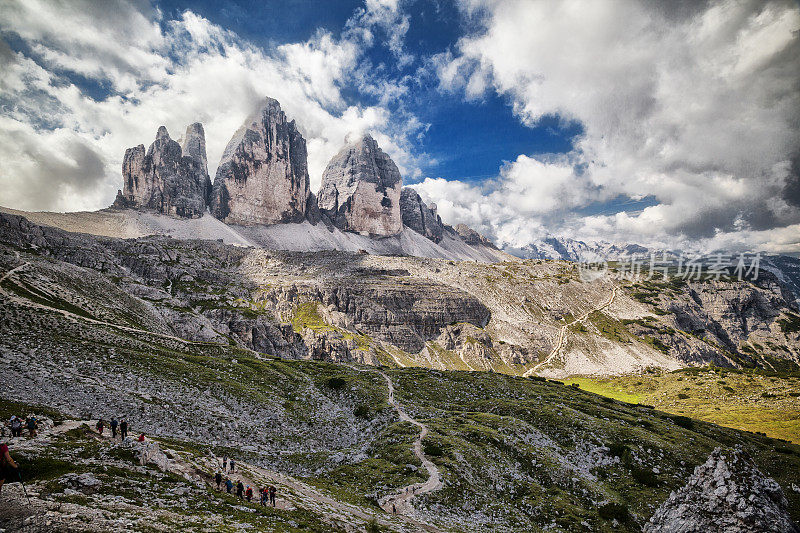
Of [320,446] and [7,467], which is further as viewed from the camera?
[320,446]

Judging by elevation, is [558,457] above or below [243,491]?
below

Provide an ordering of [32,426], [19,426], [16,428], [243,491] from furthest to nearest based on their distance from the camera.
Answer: [243,491]
[32,426]
[19,426]
[16,428]

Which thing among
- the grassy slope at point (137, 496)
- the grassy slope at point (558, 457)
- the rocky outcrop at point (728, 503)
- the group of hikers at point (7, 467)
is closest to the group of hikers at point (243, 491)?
the grassy slope at point (137, 496)

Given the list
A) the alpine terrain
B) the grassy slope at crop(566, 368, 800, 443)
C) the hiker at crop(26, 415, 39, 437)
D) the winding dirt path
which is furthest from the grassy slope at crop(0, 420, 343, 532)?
the grassy slope at crop(566, 368, 800, 443)

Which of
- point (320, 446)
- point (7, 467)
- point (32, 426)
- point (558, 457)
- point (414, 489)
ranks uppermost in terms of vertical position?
point (7, 467)

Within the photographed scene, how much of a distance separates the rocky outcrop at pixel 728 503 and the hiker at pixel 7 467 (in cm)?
Answer: 4294

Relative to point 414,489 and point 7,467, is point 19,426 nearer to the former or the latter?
point 7,467

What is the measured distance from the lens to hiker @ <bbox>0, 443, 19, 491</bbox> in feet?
60.8

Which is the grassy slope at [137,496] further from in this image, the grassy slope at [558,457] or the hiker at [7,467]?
the grassy slope at [558,457]

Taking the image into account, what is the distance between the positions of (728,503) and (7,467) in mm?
45666

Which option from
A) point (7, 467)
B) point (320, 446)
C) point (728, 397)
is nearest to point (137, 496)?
point (7, 467)

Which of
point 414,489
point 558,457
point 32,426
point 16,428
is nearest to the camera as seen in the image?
point 16,428

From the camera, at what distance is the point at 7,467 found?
19.1m

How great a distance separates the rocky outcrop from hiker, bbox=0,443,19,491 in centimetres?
4294
